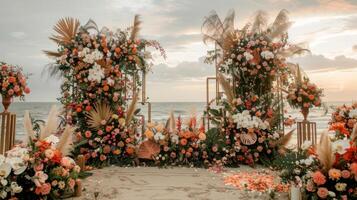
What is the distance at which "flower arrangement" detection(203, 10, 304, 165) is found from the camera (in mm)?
6535

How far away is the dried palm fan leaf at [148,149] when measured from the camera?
6.42 meters

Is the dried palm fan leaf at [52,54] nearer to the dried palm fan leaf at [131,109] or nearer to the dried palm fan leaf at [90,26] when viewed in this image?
the dried palm fan leaf at [90,26]

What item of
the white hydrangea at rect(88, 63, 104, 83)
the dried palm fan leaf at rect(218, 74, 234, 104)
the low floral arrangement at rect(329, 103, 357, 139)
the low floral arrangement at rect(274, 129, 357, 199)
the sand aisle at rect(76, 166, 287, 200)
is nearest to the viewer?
the low floral arrangement at rect(274, 129, 357, 199)

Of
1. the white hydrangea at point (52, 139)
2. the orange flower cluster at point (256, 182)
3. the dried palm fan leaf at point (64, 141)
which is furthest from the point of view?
the orange flower cluster at point (256, 182)

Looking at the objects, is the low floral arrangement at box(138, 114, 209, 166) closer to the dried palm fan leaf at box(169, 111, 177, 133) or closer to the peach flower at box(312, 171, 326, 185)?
the dried palm fan leaf at box(169, 111, 177, 133)

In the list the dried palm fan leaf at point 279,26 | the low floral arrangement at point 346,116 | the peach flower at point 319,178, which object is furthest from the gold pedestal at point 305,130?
the peach flower at point 319,178

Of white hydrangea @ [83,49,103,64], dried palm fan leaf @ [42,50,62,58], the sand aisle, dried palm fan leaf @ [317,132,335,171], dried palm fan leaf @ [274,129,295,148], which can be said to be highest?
dried palm fan leaf @ [42,50,62,58]

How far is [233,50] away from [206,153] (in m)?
2.04

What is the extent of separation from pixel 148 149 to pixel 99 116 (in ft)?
3.48

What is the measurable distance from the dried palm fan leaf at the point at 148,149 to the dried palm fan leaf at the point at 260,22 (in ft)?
9.67

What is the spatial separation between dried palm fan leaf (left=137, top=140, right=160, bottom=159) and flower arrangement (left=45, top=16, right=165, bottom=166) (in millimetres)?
194

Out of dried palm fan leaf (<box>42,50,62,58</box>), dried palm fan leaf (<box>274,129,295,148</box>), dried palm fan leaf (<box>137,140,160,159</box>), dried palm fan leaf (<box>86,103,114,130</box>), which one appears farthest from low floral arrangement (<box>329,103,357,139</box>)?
dried palm fan leaf (<box>42,50,62,58</box>)

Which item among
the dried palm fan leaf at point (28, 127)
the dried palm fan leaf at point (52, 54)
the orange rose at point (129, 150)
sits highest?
the dried palm fan leaf at point (52, 54)

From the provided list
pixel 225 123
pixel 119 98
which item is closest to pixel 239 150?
pixel 225 123
